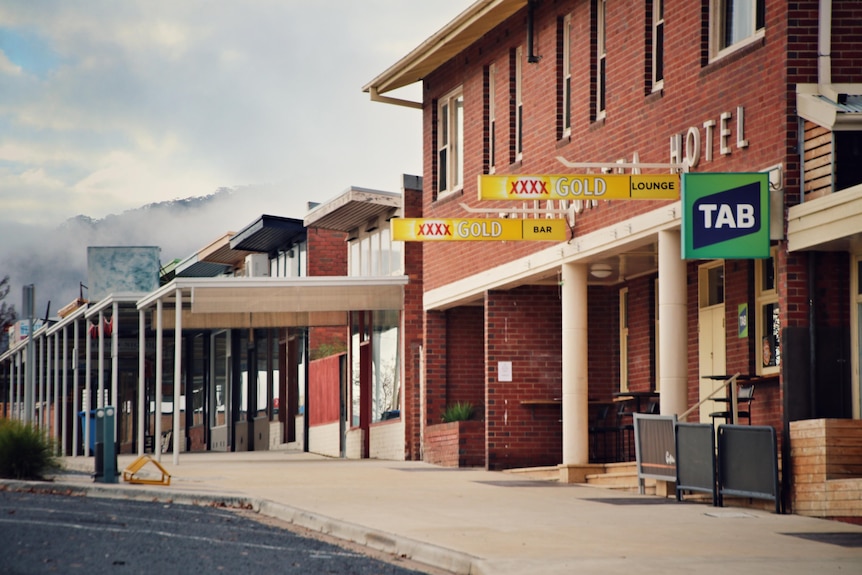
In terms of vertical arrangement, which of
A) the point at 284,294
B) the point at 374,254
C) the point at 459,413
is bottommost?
the point at 459,413

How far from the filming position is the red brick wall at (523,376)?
75.6 feet

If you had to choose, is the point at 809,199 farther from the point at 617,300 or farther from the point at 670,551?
the point at 617,300

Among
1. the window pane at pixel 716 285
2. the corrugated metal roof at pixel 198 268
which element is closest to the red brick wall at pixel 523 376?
the window pane at pixel 716 285

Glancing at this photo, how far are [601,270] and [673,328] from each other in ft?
12.7

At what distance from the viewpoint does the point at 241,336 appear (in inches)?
1526

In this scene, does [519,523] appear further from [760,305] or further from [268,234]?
[268,234]

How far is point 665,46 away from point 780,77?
3.00m

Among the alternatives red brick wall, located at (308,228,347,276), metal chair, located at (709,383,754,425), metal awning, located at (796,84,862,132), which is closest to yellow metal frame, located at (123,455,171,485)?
metal chair, located at (709,383,754,425)

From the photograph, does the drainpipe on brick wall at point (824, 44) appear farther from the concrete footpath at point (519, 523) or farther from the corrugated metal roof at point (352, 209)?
the corrugated metal roof at point (352, 209)

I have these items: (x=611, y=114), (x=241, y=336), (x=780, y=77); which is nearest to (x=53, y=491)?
(x=611, y=114)

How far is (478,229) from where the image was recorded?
2059 centimetres

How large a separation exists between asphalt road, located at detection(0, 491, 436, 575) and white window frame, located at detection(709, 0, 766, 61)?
7613mm

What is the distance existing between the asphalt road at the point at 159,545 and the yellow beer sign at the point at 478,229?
6.99 m

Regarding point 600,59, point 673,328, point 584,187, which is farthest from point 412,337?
point 584,187
